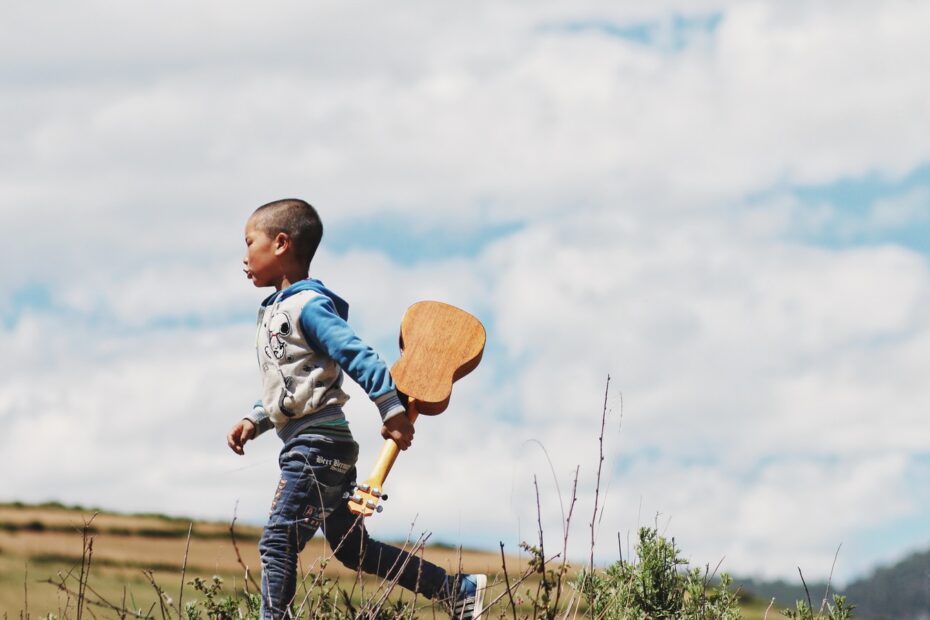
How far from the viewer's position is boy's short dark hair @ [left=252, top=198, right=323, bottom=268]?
4.86 meters

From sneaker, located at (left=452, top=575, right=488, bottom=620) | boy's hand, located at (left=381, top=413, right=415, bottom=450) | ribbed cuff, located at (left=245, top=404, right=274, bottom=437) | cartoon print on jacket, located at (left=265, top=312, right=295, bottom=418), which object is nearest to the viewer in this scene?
boy's hand, located at (left=381, top=413, right=415, bottom=450)

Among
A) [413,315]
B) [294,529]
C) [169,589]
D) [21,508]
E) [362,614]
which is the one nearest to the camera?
[362,614]

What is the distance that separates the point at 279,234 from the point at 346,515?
47.3 inches

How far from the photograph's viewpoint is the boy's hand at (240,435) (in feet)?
16.6

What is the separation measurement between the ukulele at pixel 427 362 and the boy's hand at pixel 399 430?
0.04 meters

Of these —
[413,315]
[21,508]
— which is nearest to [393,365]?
[413,315]

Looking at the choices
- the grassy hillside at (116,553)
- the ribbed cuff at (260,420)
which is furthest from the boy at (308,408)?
the grassy hillside at (116,553)

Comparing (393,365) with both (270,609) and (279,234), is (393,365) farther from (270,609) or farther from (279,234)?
(270,609)

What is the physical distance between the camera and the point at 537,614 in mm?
4379

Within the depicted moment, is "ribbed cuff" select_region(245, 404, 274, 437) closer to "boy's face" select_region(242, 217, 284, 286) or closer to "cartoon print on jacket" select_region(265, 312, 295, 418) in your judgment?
"cartoon print on jacket" select_region(265, 312, 295, 418)

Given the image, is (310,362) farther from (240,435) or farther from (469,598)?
(469,598)

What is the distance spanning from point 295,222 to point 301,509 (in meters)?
1.19

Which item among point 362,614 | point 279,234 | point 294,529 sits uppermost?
point 279,234

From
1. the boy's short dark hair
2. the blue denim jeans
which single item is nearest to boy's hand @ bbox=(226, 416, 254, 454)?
the blue denim jeans
